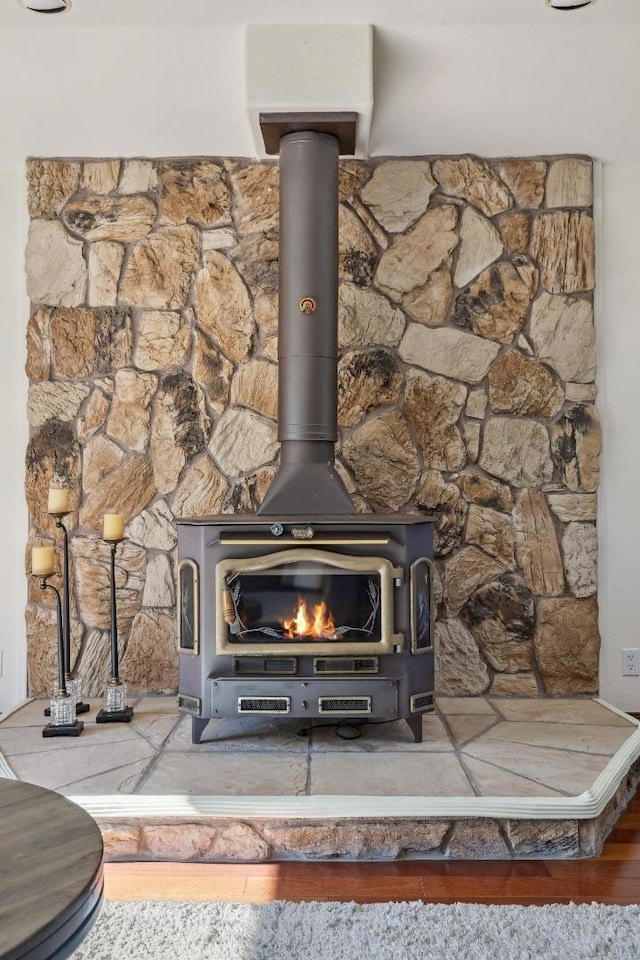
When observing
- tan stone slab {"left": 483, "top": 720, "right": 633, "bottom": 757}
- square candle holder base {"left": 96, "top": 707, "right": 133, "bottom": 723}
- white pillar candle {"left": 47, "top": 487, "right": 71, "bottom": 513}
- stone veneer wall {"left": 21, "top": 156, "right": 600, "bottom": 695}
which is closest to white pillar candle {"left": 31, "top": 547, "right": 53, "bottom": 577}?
white pillar candle {"left": 47, "top": 487, "right": 71, "bottom": 513}

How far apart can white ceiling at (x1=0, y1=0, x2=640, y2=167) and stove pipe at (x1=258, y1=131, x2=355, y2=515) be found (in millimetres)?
304

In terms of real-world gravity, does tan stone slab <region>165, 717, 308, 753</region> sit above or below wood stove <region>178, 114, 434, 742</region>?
below

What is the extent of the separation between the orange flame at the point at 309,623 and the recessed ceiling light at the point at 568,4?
2.04m

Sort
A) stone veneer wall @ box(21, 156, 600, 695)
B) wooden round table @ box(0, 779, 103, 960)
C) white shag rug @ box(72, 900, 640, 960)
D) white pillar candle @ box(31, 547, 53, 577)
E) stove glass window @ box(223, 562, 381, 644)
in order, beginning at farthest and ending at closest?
stone veneer wall @ box(21, 156, 600, 695) < white pillar candle @ box(31, 547, 53, 577) < stove glass window @ box(223, 562, 381, 644) < white shag rug @ box(72, 900, 640, 960) < wooden round table @ box(0, 779, 103, 960)

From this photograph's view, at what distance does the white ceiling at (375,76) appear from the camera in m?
2.52

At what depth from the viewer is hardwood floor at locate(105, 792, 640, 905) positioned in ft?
6.64

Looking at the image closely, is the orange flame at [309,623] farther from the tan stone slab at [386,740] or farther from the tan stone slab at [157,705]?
the tan stone slab at [157,705]

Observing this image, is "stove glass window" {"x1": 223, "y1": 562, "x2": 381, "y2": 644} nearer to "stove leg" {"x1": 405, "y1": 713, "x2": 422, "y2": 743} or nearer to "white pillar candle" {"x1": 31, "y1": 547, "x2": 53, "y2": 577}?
"stove leg" {"x1": 405, "y1": 713, "x2": 422, "y2": 743}

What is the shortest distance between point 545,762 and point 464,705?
2.33 feet

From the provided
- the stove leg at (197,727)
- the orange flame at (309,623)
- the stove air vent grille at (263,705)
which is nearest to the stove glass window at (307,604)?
the orange flame at (309,623)

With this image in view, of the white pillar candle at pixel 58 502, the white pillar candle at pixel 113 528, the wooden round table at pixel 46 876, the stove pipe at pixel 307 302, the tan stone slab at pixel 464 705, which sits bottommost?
the tan stone slab at pixel 464 705

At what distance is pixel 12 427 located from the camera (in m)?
3.47

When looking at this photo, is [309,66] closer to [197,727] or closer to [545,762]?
[197,727]

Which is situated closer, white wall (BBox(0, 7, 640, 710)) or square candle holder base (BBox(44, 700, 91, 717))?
white wall (BBox(0, 7, 640, 710))
